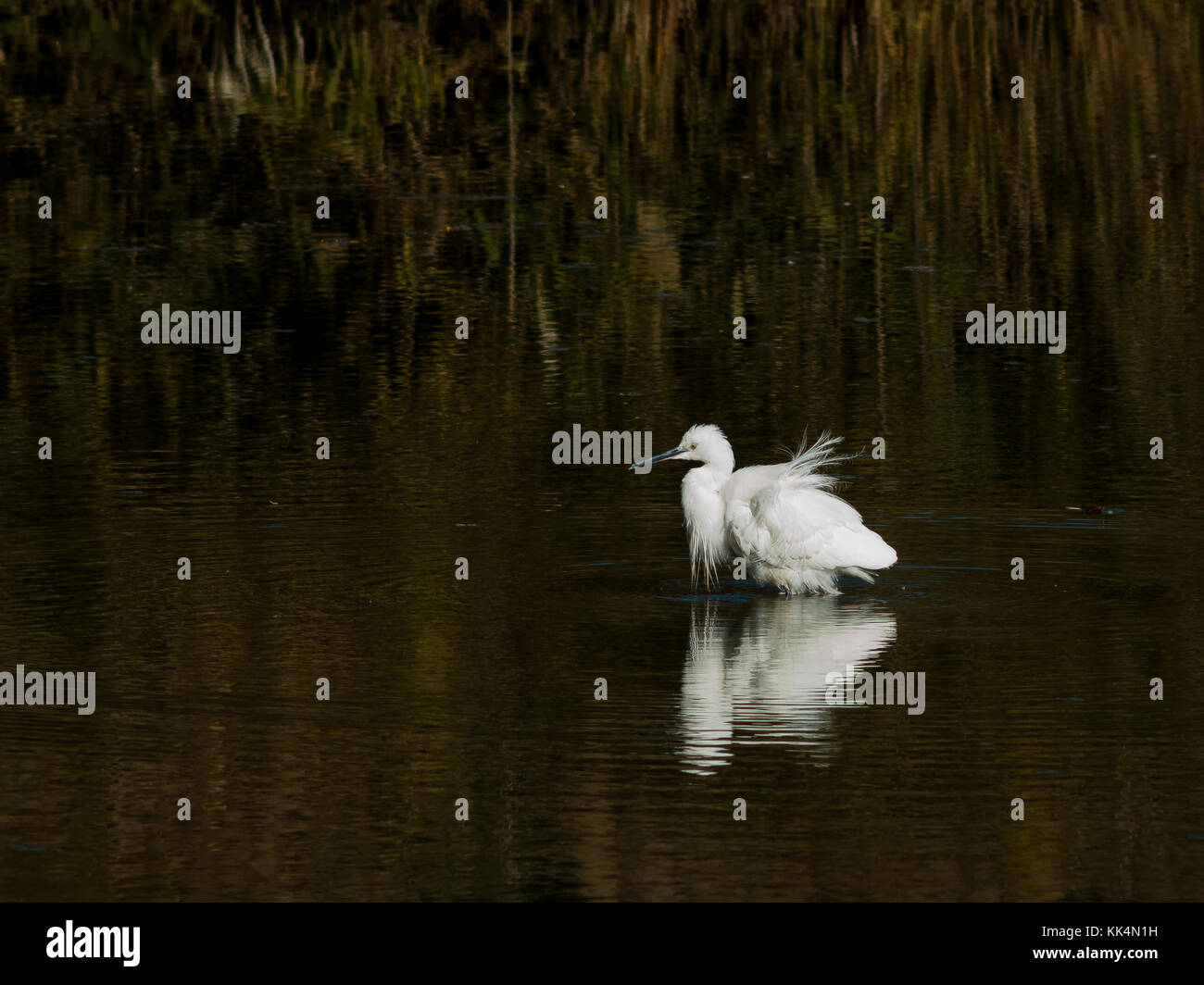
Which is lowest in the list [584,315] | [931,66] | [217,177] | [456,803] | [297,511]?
[456,803]

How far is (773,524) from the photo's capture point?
11.8 metres

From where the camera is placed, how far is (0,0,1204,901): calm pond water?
8.27 meters

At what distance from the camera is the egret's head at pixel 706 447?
12.4 metres

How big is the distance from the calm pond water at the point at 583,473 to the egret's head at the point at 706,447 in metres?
0.64

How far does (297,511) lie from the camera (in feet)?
43.8

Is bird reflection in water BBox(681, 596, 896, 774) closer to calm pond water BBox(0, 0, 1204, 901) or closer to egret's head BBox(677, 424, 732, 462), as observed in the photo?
calm pond water BBox(0, 0, 1204, 901)

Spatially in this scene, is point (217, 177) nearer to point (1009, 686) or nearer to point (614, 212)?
point (614, 212)

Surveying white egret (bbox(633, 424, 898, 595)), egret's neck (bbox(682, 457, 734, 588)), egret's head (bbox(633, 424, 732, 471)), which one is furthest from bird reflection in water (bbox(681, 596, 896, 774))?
egret's head (bbox(633, 424, 732, 471))

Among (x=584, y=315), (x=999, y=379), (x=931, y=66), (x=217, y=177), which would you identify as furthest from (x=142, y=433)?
(x=931, y=66)

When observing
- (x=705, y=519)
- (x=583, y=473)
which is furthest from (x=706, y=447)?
(x=583, y=473)

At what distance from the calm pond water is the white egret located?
199mm

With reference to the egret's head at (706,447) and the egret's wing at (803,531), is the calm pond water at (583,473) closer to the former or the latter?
the egret's wing at (803,531)

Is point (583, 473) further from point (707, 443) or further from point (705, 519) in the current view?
point (705, 519)

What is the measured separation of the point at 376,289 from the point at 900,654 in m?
10.9
